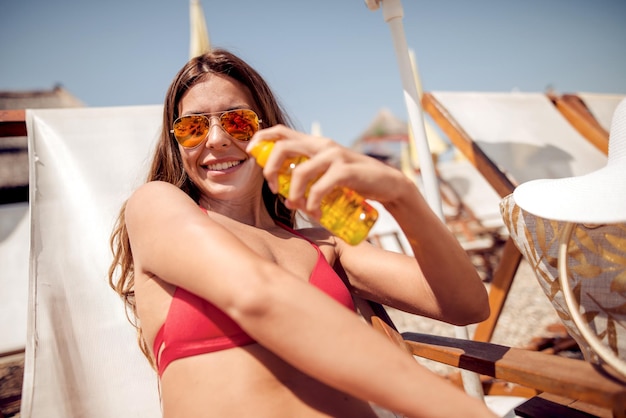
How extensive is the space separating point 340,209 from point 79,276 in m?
1.50

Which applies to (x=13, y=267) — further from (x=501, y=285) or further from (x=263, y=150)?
(x=501, y=285)

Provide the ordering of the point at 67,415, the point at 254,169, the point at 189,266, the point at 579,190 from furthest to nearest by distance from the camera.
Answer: the point at 67,415, the point at 254,169, the point at 579,190, the point at 189,266

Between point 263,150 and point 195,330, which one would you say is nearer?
point 263,150

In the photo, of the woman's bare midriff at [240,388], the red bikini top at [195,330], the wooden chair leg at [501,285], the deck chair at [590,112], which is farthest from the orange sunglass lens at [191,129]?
the deck chair at [590,112]

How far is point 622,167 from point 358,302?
3.02 feet

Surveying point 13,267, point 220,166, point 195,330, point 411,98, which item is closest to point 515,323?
point 411,98

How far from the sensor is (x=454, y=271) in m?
1.20

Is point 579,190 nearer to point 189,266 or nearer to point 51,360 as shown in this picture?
point 189,266

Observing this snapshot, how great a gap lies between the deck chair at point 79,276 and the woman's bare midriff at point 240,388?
2.57 ft

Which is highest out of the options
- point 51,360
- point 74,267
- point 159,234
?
point 159,234

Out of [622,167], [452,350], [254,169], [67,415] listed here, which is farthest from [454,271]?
[67,415]

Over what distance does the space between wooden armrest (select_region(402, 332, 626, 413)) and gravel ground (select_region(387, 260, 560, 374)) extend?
2.02m

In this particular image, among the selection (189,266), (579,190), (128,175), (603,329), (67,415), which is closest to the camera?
(189,266)

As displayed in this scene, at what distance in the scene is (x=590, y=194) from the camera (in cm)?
99
